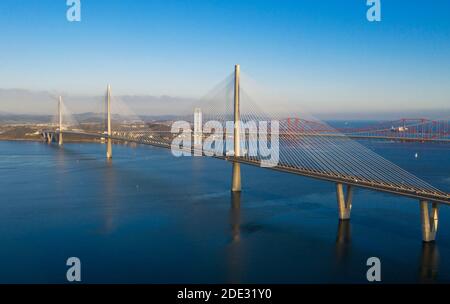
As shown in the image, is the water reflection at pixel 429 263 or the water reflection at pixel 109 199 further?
the water reflection at pixel 109 199

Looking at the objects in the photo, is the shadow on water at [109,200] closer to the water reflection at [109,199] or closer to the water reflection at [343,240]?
the water reflection at [109,199]

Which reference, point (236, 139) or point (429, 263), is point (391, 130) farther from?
point (429, 263)

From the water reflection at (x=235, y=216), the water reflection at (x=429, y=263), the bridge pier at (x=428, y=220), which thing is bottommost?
the water reflection at (x=429, y=263)

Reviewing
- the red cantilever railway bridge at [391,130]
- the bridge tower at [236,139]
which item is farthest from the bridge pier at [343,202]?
the red cantilever railway bridge at [391,130]

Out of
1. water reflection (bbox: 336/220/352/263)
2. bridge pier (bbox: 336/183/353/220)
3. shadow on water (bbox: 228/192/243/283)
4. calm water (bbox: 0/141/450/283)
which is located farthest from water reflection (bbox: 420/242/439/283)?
shadow on water (bbox: 228/192/243/283)

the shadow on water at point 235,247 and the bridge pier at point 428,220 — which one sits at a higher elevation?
the bridge pier at point 428,220

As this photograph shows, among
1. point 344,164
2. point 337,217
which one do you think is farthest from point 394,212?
point 344,164

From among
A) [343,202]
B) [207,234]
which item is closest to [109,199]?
[207,234]
